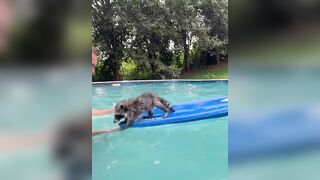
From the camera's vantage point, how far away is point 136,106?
1739 millimetres

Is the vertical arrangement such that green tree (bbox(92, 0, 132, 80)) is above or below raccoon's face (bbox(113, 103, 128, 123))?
above

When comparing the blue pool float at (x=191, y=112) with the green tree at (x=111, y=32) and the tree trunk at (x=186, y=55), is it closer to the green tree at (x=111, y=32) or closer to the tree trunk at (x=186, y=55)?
the tree trunk at (x=186, y=55)

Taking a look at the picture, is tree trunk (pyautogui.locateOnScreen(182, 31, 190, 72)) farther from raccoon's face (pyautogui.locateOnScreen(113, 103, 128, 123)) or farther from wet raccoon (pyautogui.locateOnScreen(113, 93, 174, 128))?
raccoon's face (pyautogui.locateOnScreen(113, 103, 128, 123))

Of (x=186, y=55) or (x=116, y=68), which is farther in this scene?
(x=186, y=55)

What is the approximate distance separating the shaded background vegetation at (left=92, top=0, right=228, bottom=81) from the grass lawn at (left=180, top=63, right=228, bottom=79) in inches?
1.1

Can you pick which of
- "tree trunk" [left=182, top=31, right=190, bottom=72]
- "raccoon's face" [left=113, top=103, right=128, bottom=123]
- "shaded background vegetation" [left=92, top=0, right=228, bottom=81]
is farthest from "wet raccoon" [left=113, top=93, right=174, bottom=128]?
"tree trunk" [left=182, top=31, right=190, bottom=72]

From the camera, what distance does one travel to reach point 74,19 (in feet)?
3.98

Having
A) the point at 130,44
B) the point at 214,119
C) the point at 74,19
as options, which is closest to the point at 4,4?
the point at 74,19

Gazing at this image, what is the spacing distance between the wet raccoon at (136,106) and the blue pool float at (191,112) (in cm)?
3

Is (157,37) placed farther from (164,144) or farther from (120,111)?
(164,144)

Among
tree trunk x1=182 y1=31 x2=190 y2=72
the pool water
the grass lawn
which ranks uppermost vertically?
tree trunk x1=182 y1=31 x2=190 y2=72

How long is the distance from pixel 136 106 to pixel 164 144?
0.27 m

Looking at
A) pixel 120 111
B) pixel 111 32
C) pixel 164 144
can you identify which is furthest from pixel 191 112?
pixel 111 32

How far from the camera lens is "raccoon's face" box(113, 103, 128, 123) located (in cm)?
171
